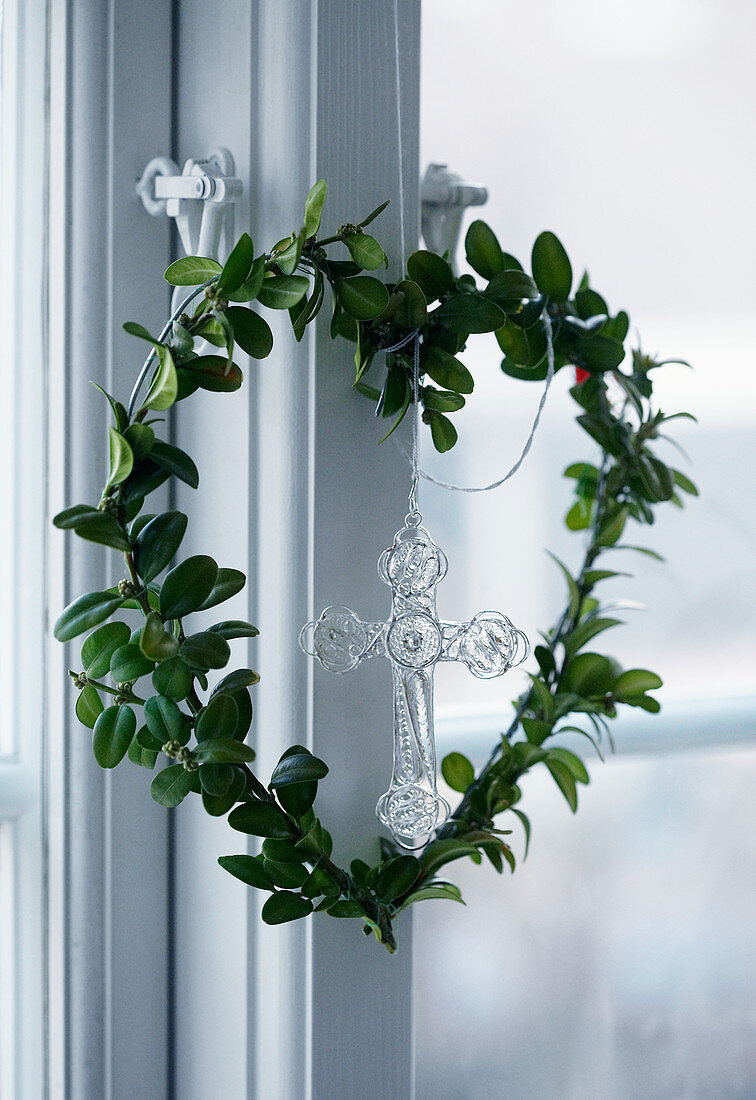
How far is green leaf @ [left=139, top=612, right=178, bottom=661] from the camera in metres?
0.50

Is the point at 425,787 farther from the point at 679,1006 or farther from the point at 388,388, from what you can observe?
the point at 679,1006

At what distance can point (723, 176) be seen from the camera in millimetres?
986

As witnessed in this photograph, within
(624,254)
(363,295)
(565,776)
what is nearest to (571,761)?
(565,776)

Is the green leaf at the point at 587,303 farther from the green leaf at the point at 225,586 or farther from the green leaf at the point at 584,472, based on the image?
the green leaf at the point at 225,586

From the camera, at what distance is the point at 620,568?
99 centimetres

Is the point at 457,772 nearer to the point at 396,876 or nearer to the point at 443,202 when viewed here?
the point at 396,876

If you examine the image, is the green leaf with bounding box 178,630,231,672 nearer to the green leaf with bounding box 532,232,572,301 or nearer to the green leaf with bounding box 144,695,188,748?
the green leaf with bounding box 144,695,188,748

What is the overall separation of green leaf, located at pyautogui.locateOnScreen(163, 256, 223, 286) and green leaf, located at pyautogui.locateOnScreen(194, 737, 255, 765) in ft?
0.81

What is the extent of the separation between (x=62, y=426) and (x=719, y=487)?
0.65 metres

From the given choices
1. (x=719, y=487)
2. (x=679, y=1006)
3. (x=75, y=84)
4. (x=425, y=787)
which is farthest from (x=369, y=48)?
(x=679, y=1006)

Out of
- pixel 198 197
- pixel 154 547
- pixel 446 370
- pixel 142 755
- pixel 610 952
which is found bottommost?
pixel 610 952

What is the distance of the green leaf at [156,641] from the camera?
0.50 metres

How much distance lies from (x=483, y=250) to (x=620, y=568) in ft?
1.44

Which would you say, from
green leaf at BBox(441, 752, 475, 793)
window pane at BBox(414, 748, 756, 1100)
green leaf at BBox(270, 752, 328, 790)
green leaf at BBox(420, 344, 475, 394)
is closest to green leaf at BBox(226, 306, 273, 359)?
green leaf at BBox(420, 344, 475, 394)
